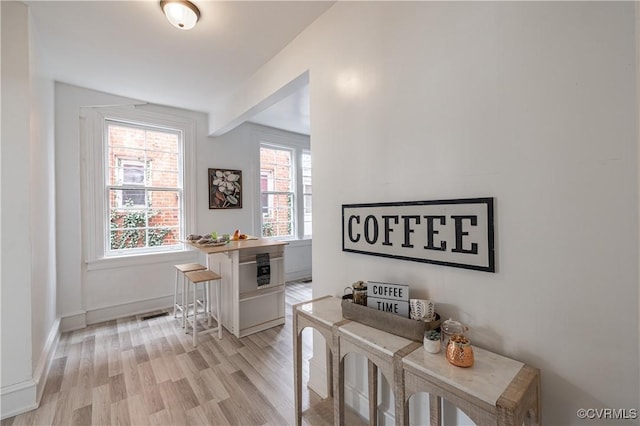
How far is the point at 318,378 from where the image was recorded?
76.3 inches

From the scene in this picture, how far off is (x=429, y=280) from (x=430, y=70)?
1.03m

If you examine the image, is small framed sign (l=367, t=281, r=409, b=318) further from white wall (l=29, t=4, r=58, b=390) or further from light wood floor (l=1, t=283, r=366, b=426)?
white wall (l=29, t=4, r=58, b=390)

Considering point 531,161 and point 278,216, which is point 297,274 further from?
point 531,161

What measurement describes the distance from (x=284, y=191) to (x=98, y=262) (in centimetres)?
280

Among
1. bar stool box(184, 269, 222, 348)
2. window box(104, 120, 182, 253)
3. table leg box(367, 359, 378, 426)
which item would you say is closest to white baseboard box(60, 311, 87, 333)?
window box(104, 120, 182, 253)

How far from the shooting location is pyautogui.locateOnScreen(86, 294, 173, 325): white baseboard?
3.17 m

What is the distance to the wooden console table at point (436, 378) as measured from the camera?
850 millimetres

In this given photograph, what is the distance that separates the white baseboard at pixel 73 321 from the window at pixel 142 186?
75 cm

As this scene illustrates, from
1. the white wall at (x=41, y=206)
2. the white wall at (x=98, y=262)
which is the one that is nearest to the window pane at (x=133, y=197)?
the white wall at (x=98, y=262)

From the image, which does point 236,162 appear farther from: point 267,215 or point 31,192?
point 31,192

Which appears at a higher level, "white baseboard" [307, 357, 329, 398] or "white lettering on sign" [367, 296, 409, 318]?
"white lettering on sign" [367, 296, 409, 318]

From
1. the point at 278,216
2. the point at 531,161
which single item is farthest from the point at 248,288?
the point at 531,161

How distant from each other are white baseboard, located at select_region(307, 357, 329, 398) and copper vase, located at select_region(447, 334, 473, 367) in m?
1.12

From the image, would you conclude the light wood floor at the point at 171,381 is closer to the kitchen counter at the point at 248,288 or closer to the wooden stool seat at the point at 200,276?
the kitchen counter at the point at 248,288
